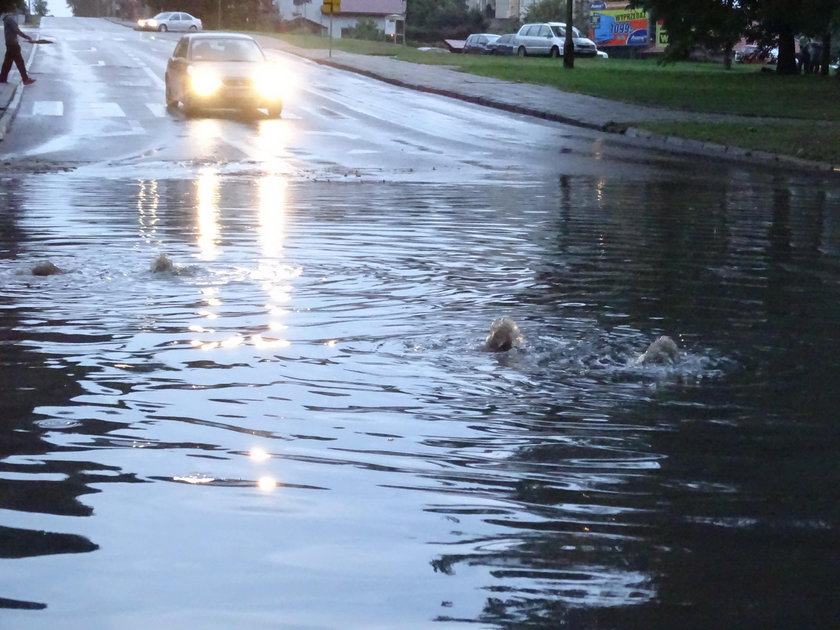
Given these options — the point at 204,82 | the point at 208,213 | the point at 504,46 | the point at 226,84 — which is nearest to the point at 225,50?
the point at 204,82

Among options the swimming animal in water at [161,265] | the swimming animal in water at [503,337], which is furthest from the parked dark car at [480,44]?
the swimming animal in water at [503,337]

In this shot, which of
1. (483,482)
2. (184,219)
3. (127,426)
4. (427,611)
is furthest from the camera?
(184,219)

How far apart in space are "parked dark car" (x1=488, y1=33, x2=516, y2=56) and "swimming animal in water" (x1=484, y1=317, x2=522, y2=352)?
192 ft

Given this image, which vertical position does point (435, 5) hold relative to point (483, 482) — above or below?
above

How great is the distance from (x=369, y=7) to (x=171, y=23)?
34727mm

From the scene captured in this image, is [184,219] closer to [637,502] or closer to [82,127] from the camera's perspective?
[637,502]

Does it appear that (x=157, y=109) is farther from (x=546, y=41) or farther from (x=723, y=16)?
(x=546, y=41)

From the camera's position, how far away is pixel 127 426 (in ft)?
18.7

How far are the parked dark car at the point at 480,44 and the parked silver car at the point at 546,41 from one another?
428 centimetres

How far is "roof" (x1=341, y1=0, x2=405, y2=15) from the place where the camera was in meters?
113

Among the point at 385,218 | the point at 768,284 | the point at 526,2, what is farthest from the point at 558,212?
the point at 526,2

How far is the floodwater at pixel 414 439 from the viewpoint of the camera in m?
3.98

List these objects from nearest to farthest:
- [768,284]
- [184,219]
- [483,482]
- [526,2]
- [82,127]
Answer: [483,482], [768,284], [184,219], [82,127], [526,2]

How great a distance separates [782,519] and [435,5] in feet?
313
